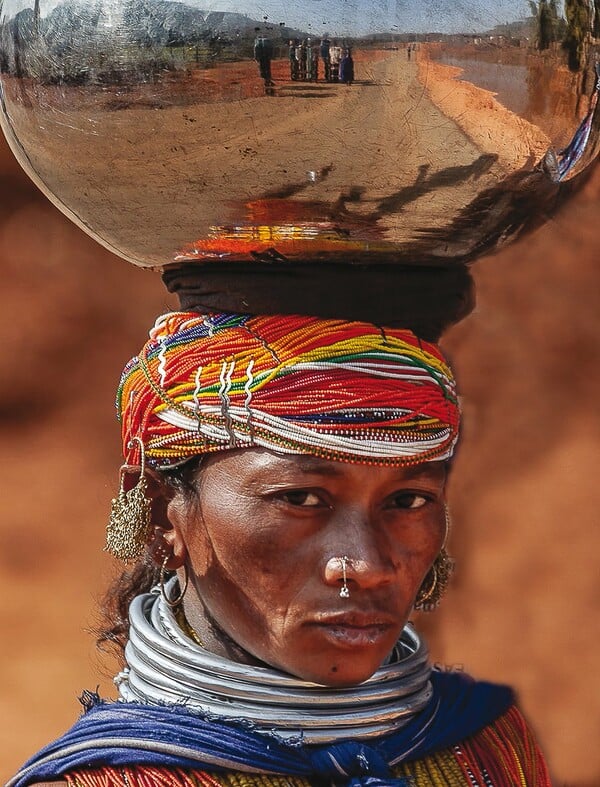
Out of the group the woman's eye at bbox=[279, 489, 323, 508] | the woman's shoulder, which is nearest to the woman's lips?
the woman's eye at bbox=[279, 489, 323, 508]

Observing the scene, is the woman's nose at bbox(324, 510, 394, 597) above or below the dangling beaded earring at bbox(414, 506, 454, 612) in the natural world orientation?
above

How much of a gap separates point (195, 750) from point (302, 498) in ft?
1.40

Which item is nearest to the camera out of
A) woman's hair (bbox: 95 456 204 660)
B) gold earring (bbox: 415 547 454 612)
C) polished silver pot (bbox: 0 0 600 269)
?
polished silver pot (bbox: 0 0 600 269)

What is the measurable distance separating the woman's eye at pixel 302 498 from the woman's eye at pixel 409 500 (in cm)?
14

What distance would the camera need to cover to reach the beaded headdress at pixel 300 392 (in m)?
2.09

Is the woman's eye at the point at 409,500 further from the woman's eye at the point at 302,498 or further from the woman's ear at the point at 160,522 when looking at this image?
the woman's ear at the point at 160,522

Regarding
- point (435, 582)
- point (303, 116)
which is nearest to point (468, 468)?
point (435, 582)

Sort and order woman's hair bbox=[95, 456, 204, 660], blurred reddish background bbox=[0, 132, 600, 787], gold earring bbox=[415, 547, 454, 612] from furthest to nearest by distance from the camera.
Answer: blurred reddish background bbox=[0, 132, 600, 787] → woman's hair bbox=[95, 456, 204, 660] → gold earring bbox=[415, 547, 454, 612]

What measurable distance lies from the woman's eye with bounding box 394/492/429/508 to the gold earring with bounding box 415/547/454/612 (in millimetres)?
255

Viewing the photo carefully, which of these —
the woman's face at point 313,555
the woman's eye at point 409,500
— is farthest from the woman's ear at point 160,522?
the woman's eye at point 409,500

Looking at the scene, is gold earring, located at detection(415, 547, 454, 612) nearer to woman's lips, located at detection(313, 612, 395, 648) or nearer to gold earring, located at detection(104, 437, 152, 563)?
woman's lips, located at detection(313, 612, 395, 648)

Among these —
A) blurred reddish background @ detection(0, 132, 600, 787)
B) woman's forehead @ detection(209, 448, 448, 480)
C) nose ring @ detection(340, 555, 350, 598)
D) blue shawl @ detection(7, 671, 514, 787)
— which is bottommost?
blurred reddish background @ detection(0, 132, 600, 787)

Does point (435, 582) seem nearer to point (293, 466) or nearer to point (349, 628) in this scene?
point (349, 628)

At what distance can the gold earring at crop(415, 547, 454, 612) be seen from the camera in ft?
8.02
